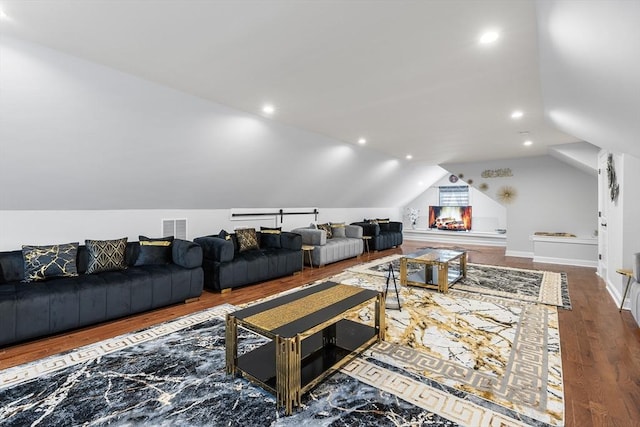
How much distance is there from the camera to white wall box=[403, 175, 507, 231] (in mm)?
9781

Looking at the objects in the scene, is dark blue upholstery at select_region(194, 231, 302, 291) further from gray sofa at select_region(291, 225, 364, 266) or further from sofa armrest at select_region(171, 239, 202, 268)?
gray sofa at select_region(291, 225, 364, 266)

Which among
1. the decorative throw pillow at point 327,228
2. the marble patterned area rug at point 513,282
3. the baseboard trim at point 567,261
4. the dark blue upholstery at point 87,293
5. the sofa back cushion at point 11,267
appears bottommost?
the marble patterned area rug at point 513,282

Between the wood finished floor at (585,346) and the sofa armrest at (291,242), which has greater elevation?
the sofa armrest at (291,242)

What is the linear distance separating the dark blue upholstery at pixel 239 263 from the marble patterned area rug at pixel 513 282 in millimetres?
1392

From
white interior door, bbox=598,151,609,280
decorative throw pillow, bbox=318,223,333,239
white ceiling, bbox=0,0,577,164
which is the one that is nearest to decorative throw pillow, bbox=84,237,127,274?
white ceiling, bbox=0,0,577,164

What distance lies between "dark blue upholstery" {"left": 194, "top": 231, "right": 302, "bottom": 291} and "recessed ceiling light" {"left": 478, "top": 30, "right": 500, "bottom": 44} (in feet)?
12.8

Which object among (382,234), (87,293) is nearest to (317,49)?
(87,293)

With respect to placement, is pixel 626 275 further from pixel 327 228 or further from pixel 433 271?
pixel 327 228

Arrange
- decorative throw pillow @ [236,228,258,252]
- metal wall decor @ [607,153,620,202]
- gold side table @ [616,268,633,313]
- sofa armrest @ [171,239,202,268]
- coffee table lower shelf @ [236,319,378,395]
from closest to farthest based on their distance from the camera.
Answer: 1. coffee table lower shelf @ [236,319,378,395]
2. gold side table @ [616,268,633,313]
3. sofa armrest @ [171,239,202,268]
4. metal wall decor @ [607,153,620,202]
5. decorative throw pillow @ [236,228,258,252]

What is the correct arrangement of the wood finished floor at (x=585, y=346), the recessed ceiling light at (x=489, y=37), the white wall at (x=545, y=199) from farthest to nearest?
the white wall at (x=545, y=199) → the recessed ceiling light at (x=489, y=37) → the wood finished floor at (x=585, y=346)

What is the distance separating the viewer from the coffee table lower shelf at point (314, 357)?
2068 millimetres

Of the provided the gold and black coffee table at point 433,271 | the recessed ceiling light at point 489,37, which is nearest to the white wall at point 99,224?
the gold and black coffee table at point 433,271

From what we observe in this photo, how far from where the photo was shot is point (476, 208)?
33.3 ft

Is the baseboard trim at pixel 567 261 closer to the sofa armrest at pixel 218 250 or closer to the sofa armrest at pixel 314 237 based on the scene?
the sofa armrest at pixel 314 237
